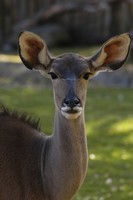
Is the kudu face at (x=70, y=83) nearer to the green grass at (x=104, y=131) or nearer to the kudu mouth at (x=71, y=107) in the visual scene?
the kudu mouth at (x=71, y=107)

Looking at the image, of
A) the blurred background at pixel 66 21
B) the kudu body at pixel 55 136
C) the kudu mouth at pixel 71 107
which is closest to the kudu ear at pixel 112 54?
the kudu body at pixel 55 136

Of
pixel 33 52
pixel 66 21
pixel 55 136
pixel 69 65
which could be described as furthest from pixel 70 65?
pixel 66 21

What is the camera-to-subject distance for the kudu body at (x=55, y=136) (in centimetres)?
462

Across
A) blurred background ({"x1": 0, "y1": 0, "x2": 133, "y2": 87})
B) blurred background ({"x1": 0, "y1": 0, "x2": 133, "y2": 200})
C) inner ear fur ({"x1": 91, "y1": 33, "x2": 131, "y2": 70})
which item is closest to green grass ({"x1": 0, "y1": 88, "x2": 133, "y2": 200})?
blurred background ({"x1": 0, "y1": 0, "x2": 133, "y2": 200})

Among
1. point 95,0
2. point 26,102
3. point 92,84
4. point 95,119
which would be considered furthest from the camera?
point 95,0

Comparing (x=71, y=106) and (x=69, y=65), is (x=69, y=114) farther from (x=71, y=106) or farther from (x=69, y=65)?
(x=69, y=65)

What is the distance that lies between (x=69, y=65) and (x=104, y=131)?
6.03 metres

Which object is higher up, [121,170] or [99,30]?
[121,170]

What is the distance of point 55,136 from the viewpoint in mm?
4758

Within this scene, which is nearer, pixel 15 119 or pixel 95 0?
pixel 15 119

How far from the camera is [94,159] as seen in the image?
9.10m

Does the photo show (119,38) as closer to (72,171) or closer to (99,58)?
(99,58)

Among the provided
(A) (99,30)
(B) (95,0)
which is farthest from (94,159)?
(A) (99,30)

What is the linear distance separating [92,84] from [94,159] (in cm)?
571
